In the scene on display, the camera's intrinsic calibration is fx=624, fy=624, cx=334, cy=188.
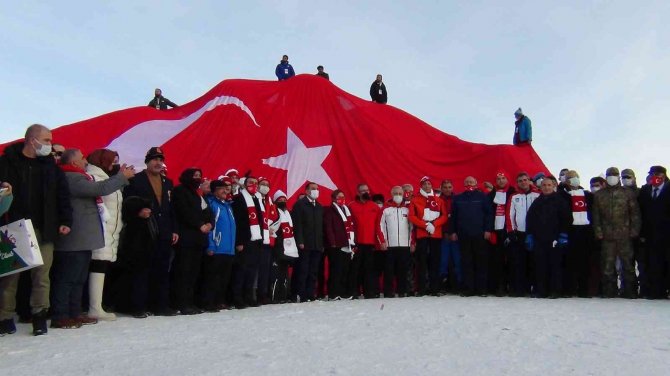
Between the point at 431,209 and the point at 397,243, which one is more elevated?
the point at 431,209

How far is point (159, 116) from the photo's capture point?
37.7ft

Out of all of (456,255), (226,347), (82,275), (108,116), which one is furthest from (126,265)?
(108,116)

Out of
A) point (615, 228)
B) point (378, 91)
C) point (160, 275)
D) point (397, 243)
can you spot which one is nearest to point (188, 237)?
point (160, 275)

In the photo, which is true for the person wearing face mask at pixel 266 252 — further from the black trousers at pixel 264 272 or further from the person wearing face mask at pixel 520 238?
the person wearing face mask at pixel 520 238

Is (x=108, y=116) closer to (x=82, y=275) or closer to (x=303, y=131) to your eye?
(x=303, y=131)

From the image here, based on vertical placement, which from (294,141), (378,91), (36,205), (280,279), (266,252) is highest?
(378,91)

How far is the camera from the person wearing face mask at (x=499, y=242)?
855 cm

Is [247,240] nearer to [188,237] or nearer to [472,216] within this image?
[188,237]

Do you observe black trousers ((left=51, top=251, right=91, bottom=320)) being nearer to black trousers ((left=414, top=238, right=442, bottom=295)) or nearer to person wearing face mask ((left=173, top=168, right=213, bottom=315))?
person wearing face mask ((left=173, top=168, right=213, bottom=315))

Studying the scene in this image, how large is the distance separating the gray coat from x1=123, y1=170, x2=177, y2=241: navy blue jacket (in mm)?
781

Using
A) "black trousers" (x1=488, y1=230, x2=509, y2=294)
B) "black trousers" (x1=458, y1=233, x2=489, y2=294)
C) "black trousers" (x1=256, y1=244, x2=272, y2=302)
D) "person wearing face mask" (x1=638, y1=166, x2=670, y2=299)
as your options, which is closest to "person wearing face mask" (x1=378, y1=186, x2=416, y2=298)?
"black trousers" (x1=458, y1=233, x2=489, y2=294)

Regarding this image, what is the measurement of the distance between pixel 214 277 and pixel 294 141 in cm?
488

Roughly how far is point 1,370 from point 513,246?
6.52 meters

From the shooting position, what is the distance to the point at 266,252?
7746mm
